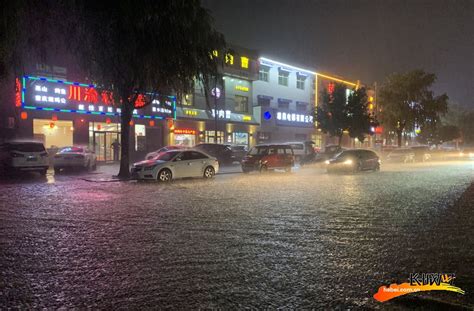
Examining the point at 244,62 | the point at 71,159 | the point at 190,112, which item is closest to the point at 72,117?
the point at 71,159

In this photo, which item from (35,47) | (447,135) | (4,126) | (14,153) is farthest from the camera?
(447,135)

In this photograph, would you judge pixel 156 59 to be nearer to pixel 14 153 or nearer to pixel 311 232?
pixel 14 153

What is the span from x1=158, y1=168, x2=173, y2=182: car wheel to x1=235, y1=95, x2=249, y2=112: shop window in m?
23.8

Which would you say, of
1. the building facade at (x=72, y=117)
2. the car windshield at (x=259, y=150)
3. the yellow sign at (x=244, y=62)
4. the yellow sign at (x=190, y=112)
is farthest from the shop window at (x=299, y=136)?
the car windshield at (x=259, y=150)

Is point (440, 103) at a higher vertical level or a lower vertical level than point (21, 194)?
higher

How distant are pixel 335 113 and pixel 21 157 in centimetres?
3074

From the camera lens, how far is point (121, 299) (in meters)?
4.05

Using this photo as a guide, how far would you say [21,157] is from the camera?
17328 mm

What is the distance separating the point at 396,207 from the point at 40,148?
16121 millimetres

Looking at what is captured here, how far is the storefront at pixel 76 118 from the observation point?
79.5 feet

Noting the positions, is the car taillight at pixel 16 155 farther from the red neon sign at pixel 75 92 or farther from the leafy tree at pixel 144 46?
the red neon sign at pixel 75 92

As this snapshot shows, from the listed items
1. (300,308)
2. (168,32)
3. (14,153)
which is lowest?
(300,308)

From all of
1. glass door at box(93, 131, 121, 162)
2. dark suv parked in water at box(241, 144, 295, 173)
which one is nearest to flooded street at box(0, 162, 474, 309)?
dark suv parked in water at box(241, 144, 295, 173)

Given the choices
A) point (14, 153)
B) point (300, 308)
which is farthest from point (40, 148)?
point (300, 308)
